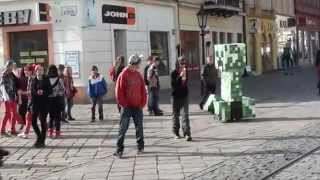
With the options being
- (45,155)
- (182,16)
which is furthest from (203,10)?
(45,155)

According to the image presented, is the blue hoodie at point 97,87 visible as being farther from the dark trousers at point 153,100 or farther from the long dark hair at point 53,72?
the long dark hair at point 53,72

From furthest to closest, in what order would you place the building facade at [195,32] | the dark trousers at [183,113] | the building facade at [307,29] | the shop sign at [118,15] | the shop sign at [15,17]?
the building facade at [307,29] < the building facade at [195,32] < the shop sign at [118,15] < the shop sign at [15,17] < the dark trousers at [183,113]

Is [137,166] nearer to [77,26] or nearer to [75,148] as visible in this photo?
[75,148]

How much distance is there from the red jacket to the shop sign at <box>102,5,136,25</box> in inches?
631

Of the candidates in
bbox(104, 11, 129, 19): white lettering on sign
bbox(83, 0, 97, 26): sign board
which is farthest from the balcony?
bbox(83, 0, 97, 26): sign board

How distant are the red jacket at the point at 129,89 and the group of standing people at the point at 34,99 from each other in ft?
8.49

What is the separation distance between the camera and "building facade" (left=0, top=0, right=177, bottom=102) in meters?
26.5

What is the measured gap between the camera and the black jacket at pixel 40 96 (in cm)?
1408

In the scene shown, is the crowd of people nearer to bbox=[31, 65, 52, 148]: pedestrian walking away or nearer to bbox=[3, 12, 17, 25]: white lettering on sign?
bbox=[31, 65, 52, 148]: pedestrian walking away

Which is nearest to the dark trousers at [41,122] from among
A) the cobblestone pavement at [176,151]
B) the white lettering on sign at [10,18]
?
the cobblestone pavement at [176,151]

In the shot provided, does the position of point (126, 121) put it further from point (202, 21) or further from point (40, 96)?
point (202, 21)

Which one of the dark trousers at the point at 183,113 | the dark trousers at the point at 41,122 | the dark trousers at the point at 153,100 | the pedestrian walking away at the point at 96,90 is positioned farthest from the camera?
the dark trousers at the point at 153,100

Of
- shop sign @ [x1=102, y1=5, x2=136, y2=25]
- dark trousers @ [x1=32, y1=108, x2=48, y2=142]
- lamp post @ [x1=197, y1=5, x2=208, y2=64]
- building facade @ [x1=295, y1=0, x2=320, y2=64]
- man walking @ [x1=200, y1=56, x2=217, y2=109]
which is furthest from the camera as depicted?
building facade @ [x1=295, y1=0, x2=320, y2=64]

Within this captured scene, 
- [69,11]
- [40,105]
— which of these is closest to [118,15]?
[69,11]
